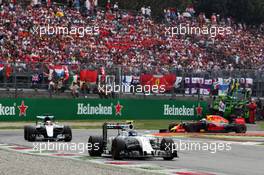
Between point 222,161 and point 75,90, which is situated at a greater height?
point 75,90

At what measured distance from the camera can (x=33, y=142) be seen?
2311 cm

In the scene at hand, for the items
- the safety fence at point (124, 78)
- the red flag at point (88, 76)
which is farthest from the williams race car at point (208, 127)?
the red flag at point (88, 76)

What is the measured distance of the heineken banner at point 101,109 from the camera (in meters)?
35.9

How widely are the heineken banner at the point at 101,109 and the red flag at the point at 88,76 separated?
1.21 meters

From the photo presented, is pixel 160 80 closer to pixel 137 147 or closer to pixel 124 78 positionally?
pixel 124 78

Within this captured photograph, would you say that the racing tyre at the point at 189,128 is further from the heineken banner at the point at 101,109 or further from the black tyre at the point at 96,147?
the black tyre at the point at 96,147

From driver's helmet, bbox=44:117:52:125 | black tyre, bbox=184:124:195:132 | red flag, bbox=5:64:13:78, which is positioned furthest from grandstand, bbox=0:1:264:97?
driver's helmet, bbox=44:117:52:125

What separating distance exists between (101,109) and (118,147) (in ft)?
71.6

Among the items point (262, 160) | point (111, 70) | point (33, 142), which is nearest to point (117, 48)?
point (111, 70)

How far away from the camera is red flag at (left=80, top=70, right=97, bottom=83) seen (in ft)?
121

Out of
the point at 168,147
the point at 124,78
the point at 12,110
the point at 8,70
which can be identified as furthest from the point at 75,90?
the point at 168,147

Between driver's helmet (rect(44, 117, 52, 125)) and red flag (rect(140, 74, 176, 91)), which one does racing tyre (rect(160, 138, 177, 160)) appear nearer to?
driver's helmet (rect(44, 117, 52, 125))

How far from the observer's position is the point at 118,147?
17.0 meters

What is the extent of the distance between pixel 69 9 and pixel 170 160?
3110cm
